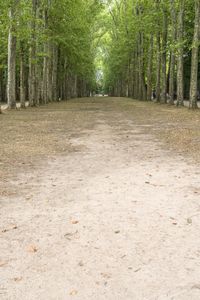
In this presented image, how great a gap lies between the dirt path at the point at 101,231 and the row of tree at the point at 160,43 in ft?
55.2

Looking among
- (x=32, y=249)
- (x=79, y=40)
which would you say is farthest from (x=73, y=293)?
(x=79, y=40)

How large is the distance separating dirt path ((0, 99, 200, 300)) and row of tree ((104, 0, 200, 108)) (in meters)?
16.8

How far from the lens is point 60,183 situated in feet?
23.7

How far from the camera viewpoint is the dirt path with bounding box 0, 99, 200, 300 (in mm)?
3629

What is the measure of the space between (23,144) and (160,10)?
81.3 feet

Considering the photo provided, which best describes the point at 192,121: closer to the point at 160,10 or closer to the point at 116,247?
the point at 116,247

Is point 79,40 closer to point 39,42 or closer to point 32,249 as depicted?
point 39,42

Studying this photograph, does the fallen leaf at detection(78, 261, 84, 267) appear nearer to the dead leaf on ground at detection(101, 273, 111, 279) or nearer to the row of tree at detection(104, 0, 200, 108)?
the dead leaf on ground at detection(101, 273, 111, 279)

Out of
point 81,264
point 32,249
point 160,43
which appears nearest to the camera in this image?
point 81,264

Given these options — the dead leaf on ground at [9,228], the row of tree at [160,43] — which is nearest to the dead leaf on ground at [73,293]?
the dead leaf on ground at [9,228]

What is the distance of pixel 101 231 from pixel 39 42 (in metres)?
25.9

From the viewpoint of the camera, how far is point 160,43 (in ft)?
126

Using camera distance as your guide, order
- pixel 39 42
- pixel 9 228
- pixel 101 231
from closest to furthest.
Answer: pixel 101 231
pixel 9 228
pixel 39 42

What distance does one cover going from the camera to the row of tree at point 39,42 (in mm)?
23031
